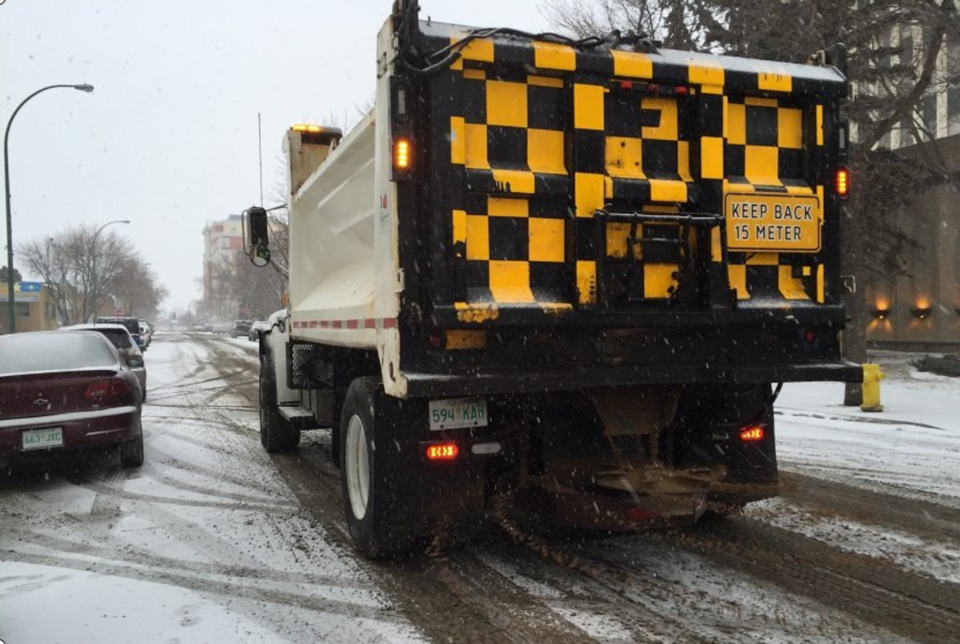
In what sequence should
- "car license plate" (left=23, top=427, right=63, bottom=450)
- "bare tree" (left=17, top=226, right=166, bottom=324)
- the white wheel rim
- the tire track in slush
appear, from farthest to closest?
"bare tree" (left=17, top=226, right=166, bottom=324)
"car license plate" (left=23, top=427, right=63, bottom=450)
the white wheel rim
the tire track in slush

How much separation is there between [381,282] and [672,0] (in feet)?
56.2

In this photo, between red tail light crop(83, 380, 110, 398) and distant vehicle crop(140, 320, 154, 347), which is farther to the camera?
distant vehicle crop(140, 320, 154, 347)

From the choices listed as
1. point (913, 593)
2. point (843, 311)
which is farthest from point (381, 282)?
point (913, 593)

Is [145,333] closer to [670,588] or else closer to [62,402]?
[62,402]

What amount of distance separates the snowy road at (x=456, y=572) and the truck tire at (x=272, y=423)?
115 cm

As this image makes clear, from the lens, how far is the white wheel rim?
4660 millimetres

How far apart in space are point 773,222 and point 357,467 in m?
2.85

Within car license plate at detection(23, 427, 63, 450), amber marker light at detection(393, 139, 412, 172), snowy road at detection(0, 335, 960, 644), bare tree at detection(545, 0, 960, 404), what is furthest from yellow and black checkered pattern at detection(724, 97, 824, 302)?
bare tree at detection(545, 0, 960, 404)

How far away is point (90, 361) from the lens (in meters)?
7.66

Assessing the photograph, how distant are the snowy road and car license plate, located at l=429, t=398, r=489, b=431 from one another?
0.88 metres

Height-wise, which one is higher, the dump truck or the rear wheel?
the dump truck

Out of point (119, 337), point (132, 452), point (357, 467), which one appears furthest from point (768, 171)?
point (119, 337)

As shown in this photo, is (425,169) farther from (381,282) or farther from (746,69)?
(746,69)

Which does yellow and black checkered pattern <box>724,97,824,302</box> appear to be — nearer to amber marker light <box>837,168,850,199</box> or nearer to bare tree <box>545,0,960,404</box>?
amber marker light <box>837,168,850,199</box>
